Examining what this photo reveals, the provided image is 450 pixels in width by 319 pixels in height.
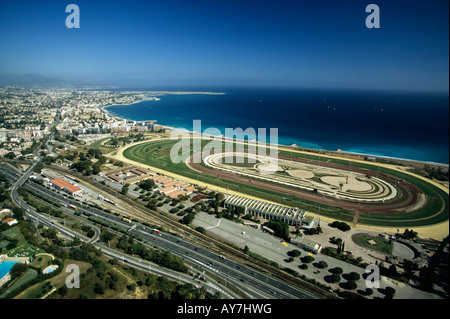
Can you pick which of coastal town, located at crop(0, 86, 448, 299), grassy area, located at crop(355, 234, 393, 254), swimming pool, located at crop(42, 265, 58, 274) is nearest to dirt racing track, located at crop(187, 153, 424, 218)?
coastal town, located at crop(0, 86, 448, 299)

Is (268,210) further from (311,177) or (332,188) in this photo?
(311,177)

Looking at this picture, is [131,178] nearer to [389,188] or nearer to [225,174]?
[225,174]

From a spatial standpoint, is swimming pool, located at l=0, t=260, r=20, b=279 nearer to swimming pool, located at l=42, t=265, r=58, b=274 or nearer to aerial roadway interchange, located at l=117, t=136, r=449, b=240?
swimming pool, located at l=42, t=265, r=58, b=274

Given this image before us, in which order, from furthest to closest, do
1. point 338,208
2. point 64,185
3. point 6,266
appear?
point 64,185 < point 338,208 < point 6,266

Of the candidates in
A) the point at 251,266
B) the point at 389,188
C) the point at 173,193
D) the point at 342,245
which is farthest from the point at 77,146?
the point at 389,188

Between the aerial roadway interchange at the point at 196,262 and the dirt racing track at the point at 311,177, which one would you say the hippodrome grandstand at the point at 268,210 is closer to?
the dirt racing track at the point at 311,177

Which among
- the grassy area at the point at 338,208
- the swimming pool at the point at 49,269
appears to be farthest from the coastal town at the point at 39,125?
the swimming pool at the point at 49,269

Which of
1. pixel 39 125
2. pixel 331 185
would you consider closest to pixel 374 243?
pixel 331 185
